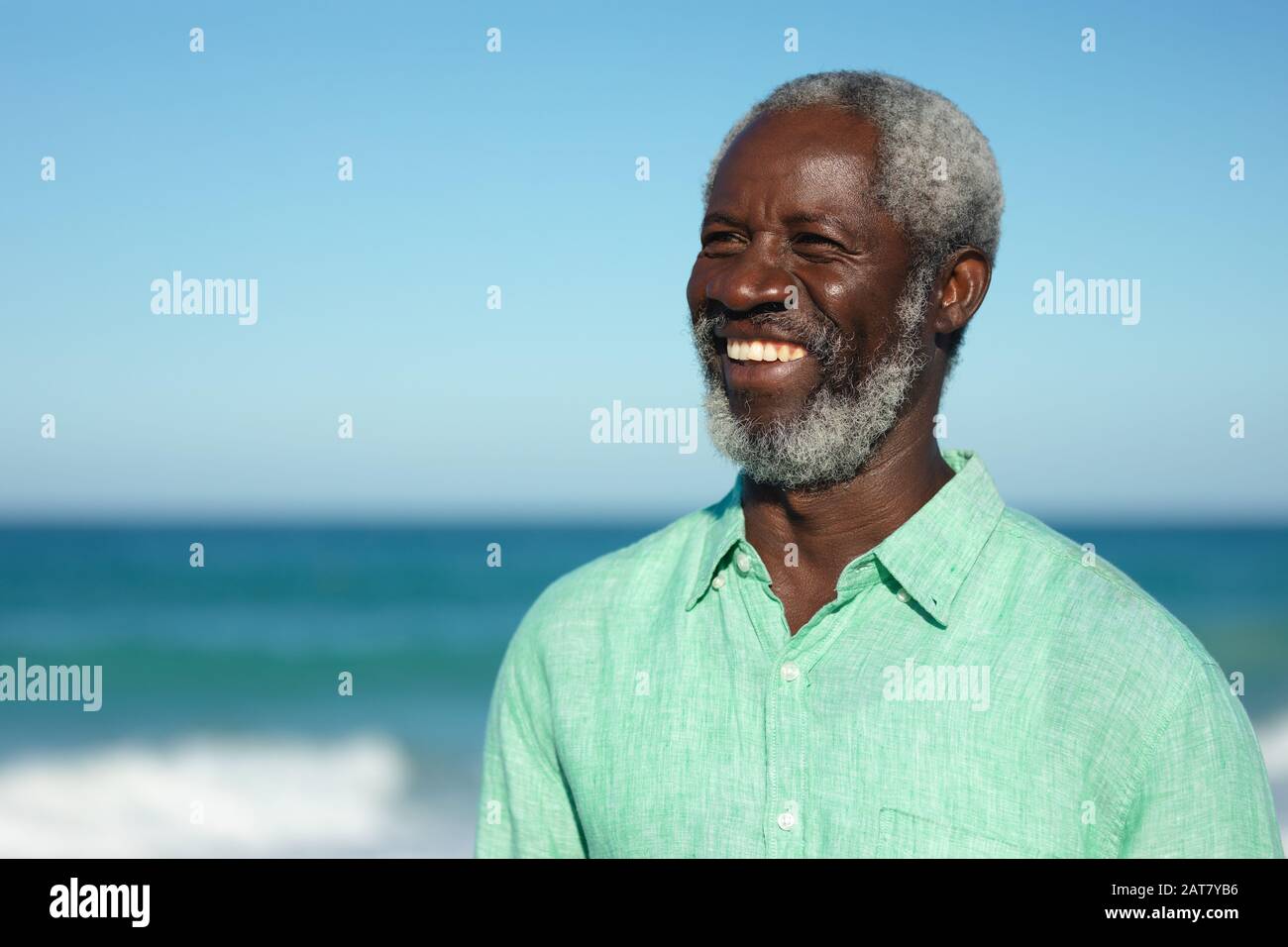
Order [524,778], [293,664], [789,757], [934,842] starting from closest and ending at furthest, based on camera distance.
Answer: [934,842]
[789,757]
[524,778]
[293,664]

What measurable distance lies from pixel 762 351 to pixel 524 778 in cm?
124

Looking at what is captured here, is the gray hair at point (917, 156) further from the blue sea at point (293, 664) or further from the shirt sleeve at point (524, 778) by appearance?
the blue sea at point (293, 664)

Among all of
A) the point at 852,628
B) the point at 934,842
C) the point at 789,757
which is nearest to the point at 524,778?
the point at 789,757

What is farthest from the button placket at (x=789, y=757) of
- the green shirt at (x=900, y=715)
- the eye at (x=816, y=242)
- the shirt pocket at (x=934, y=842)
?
the eye at (x=816, y=242)

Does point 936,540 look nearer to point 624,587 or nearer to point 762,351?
point 762,351

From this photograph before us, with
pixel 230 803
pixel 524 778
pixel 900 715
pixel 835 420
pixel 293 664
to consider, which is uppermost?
pixel 835 420

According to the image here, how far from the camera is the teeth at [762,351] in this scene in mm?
3031

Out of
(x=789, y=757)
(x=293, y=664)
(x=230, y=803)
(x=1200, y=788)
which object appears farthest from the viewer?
(x=293, y=664)

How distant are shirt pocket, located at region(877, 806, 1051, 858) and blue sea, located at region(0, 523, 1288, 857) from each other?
39.5 ft

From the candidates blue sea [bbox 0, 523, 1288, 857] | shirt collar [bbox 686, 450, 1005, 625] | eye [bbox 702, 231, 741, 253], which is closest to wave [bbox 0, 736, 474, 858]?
blue sea [bbox 0, 523, 1288, 857]

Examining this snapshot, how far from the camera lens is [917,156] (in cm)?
308

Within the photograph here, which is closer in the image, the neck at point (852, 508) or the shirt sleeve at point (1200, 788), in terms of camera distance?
the shirt sleeve at point (1200, 788)
